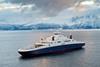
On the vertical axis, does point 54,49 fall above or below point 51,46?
below

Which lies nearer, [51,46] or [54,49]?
[51,46]

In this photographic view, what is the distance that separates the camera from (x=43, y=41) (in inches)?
4070

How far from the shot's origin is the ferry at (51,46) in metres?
90.7

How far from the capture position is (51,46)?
321 ft

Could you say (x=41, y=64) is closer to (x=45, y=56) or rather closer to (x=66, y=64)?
(x=66, y=64)

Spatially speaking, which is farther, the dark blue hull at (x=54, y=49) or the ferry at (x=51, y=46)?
the ferry at (x=51, y=46)

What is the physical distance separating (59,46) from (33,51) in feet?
44.1

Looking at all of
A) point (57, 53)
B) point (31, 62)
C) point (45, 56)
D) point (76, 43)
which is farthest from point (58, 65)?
point (76, 43)

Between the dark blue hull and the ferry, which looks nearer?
the dark blue hull

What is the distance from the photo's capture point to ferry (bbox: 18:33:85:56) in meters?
90.7

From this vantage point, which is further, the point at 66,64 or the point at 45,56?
the point at 45,56

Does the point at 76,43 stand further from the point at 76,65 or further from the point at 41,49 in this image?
the point at 76,65

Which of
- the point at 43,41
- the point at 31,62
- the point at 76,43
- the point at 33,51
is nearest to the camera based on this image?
the point at 31,62

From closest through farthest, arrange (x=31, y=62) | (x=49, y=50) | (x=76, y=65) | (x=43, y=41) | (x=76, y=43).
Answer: (x=76, y=65), (x=31, y=62), (x=49, y=50), (x=43, y=41), (x=76, y=43)
